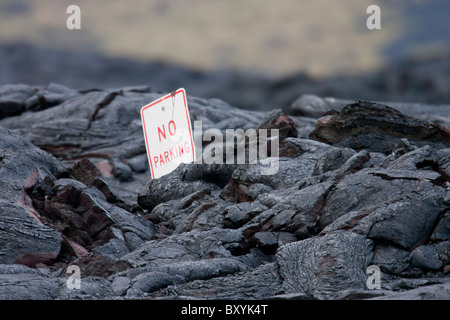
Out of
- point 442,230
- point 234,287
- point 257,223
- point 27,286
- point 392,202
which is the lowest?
point 234,287

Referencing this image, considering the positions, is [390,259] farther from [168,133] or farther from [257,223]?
[168,133]

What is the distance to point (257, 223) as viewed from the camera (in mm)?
13742

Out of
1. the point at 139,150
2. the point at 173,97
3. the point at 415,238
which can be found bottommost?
the point at 139,150

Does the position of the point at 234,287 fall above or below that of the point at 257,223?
below

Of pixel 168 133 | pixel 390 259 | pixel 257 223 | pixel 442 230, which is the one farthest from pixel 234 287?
pixel 168 133

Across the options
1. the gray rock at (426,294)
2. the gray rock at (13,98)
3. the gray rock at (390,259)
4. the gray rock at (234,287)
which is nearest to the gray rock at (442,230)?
the gray rock at (390,259)

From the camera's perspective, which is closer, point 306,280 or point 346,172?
point 306,280

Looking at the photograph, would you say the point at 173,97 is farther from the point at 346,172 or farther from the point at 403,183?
the point at 403,183

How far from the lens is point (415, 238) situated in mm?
11914

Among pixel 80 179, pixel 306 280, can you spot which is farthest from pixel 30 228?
pixel 306 280
